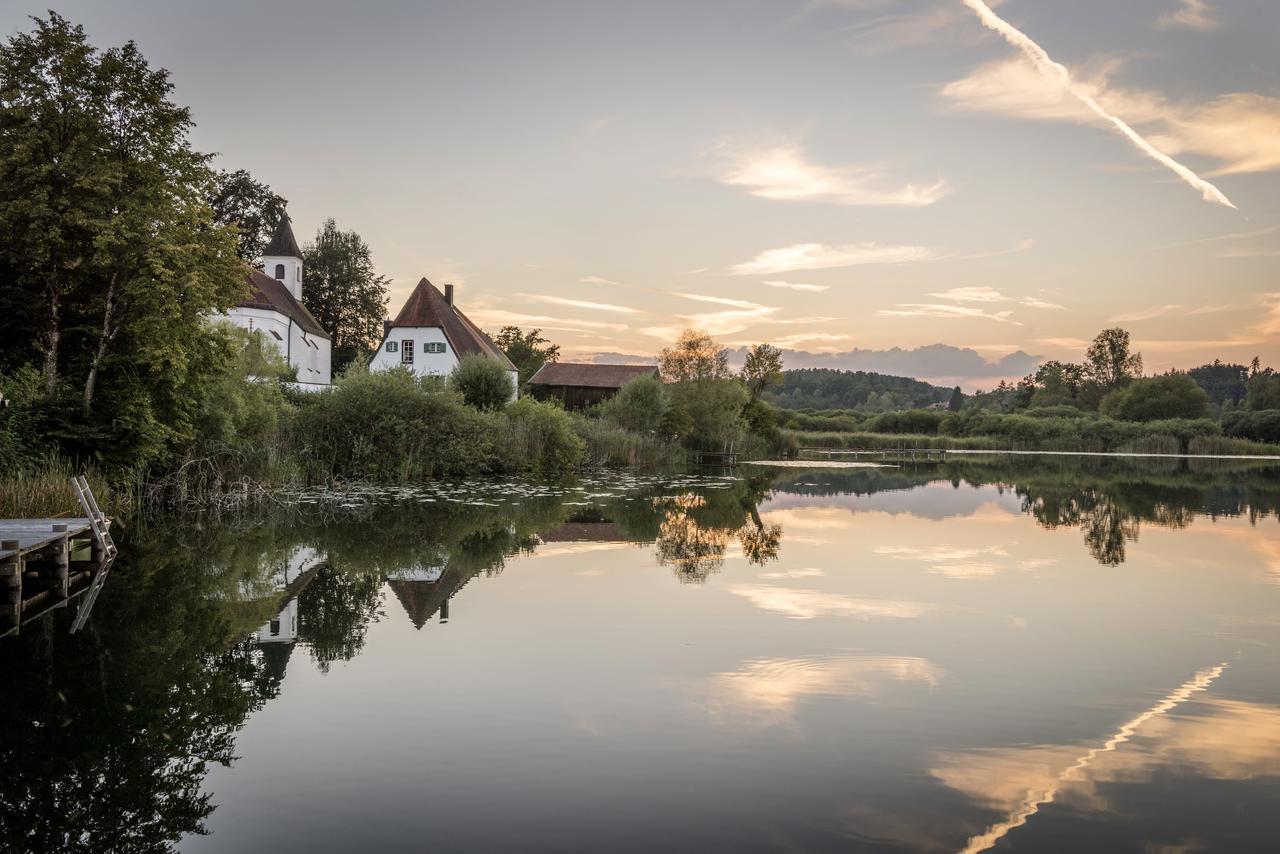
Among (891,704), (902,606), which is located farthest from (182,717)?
(902,606)

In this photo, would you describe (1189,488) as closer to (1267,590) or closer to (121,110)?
(1267,590)

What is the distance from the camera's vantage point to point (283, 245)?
59156 millimetres

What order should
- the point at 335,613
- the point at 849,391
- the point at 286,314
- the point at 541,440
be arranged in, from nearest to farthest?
1. the point at 335,613
2. the point at 541,440
3. the point at 286,314
4. the point at 849,391

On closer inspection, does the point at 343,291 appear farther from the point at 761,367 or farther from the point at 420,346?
the point at 761,367

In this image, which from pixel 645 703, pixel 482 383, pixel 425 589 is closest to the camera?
pixel 645 703

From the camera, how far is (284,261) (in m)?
59.2

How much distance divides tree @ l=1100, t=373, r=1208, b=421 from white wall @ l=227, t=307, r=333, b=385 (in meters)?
71.4

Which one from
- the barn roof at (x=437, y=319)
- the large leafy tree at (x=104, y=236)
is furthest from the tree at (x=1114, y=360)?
the large leafy tree at (x=104, y=236)

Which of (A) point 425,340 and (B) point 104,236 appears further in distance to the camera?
(A) point 425,340

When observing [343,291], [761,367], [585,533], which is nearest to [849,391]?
[761,367]

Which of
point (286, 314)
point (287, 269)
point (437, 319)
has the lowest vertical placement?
point (286, 314)

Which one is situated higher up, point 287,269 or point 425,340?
point 287,269

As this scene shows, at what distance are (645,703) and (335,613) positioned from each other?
4.62 m

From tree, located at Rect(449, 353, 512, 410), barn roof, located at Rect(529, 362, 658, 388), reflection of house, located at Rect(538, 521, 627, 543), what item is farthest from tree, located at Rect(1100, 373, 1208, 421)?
reflection of house, located at Rect(538, 521, 627, 543)
